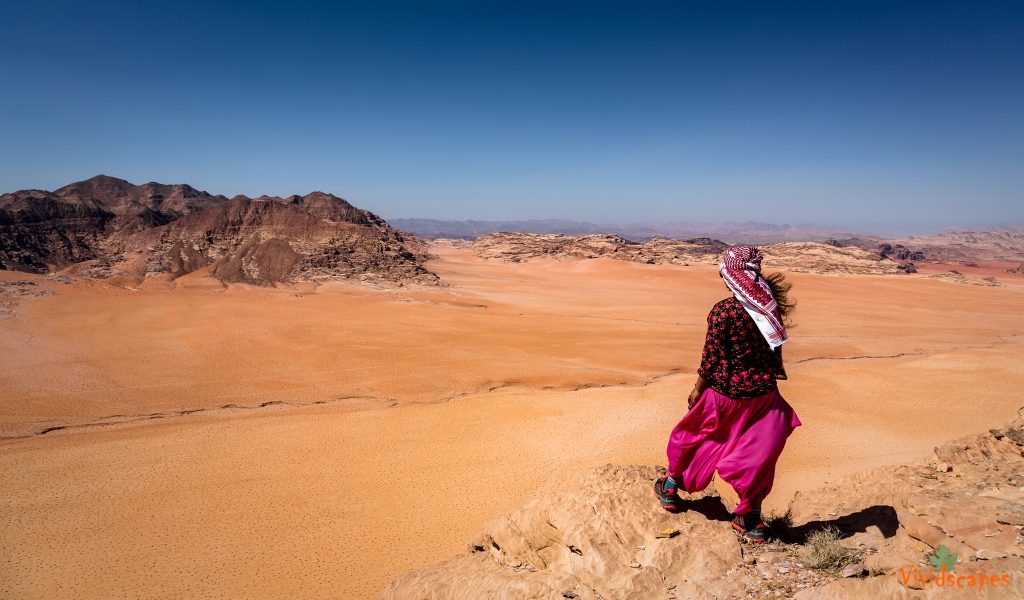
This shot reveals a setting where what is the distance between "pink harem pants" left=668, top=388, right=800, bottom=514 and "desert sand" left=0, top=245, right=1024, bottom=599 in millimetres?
2501

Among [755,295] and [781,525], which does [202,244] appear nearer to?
[755,295]

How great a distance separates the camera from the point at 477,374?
1072cm

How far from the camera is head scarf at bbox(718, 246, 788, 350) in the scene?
2902mm

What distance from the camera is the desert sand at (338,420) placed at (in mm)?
4809

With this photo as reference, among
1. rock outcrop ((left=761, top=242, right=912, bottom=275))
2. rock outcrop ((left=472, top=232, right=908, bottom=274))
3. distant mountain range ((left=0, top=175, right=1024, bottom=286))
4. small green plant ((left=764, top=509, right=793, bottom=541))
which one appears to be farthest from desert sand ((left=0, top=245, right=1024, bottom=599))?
rock outcrop ((left=472, top=232, right=908, bottom=274))

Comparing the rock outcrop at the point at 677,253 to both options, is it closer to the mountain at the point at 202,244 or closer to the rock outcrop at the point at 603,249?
the rock outcrop at the point at 603,249

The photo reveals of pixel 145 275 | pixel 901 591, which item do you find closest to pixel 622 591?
pixel 901 591

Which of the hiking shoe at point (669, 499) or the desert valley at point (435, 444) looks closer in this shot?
the desert valley at point (435, 444)

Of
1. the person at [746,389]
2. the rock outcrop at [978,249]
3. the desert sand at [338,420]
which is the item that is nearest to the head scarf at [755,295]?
the person at [746,389]

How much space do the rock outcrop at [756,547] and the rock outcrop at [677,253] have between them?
39234 mm

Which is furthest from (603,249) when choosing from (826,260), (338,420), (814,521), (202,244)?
(814,521)

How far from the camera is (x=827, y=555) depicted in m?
2.69

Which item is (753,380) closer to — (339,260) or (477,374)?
(477,374)

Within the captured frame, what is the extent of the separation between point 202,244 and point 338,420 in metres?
22.5
